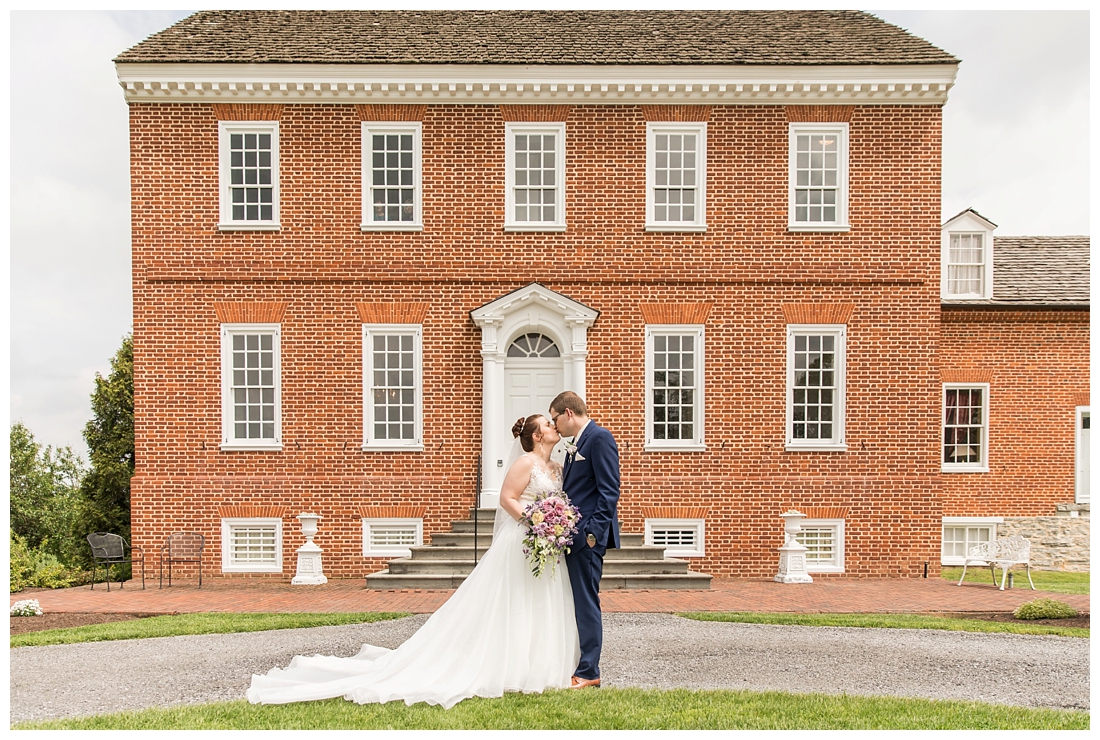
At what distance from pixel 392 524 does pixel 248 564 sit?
246cm

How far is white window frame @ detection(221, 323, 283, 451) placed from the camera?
1422cm

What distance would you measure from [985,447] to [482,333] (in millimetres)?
10014

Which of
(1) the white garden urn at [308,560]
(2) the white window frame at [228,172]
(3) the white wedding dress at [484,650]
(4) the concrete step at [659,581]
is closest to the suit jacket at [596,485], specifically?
(3) the white wedding dress at [484,650]

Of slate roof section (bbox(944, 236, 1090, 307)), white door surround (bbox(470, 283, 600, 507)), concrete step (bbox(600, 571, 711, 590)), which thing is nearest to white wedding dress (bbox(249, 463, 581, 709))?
concrete step (bbox(600, 571, 711, 590))

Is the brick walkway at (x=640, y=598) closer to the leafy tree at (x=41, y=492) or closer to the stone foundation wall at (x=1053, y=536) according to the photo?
the stone foundation wall at (x=1053, y=536)

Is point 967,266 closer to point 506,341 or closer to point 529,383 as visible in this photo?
point 529,383

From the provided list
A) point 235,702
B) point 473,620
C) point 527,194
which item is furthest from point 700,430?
point 235,702

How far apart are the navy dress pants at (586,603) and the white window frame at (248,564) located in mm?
8640

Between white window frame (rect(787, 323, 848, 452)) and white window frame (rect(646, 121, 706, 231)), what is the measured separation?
7.98ft

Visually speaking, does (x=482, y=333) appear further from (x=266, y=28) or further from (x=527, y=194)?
(x=266, y=28)

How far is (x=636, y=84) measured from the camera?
46.3 ft

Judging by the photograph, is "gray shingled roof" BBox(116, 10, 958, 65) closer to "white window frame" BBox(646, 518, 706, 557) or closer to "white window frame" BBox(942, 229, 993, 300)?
"white window frame" BBox(942, 229, 993, 300)

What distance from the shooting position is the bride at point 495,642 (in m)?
6.56

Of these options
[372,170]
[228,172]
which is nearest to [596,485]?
[372,170]
